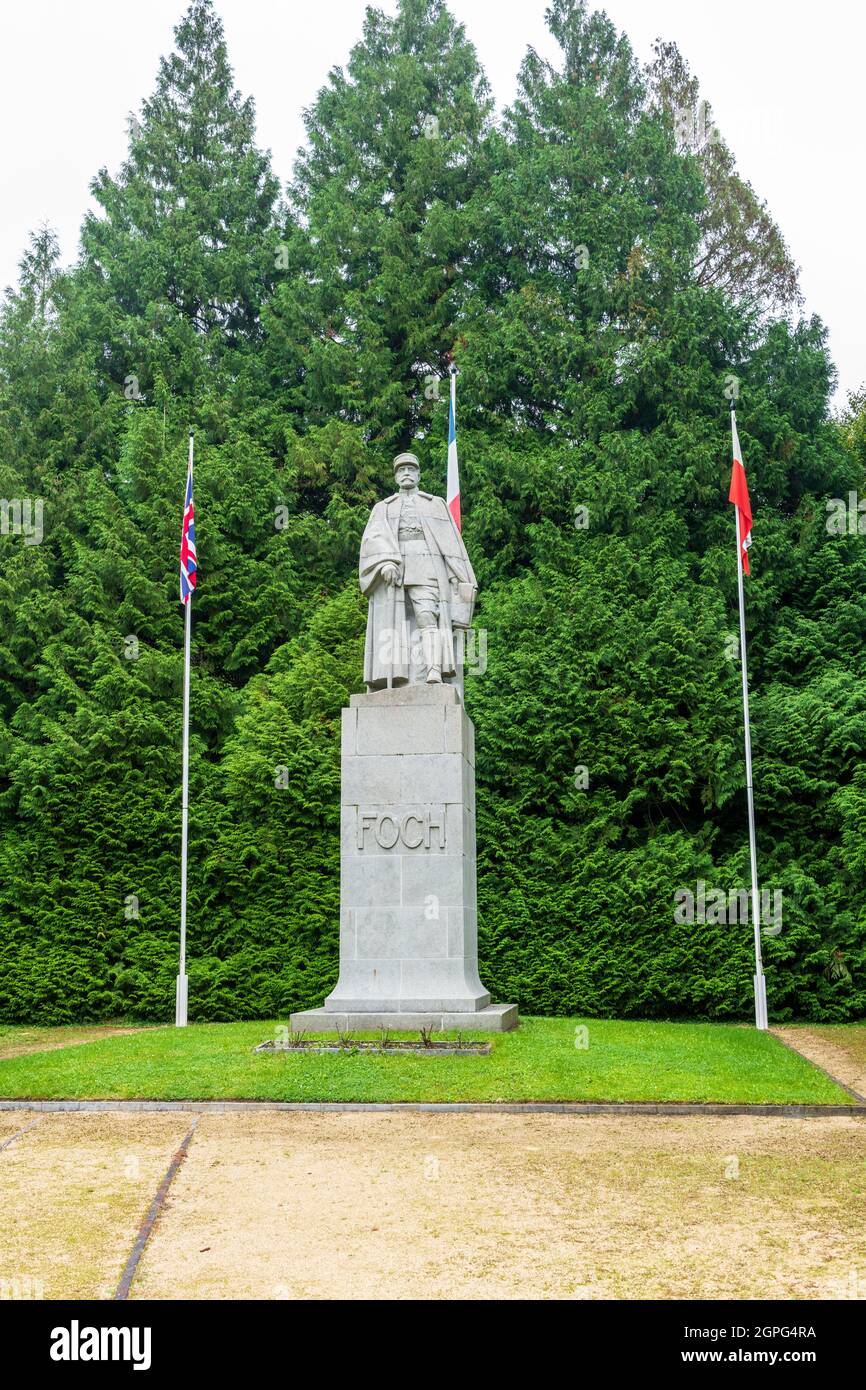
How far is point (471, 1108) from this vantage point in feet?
33.6

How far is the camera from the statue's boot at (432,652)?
591 inches

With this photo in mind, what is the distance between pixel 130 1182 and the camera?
7.80m

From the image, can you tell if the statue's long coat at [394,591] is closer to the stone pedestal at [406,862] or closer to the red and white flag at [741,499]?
the stone pedestal at [406,862]

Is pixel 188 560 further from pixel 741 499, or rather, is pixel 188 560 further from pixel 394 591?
pixel 741 499

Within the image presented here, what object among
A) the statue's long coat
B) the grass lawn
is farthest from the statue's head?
the grass lawn

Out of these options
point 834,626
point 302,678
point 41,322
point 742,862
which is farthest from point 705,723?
point 41,322

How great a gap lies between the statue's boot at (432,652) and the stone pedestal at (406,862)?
0.29m

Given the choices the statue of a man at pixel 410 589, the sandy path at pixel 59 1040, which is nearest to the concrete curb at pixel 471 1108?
the sandy path at pixel 59 1040

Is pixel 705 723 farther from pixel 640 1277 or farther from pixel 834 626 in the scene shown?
pixel 640 1277

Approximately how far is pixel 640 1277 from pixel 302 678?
16204 mm

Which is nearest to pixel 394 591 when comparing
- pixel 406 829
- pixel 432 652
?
pixel 432 652

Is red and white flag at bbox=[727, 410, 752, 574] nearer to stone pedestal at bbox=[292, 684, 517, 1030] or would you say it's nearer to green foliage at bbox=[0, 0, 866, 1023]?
green foliage at bbox=[0, 0, 866, 1023]

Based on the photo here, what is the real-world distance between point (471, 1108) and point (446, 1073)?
920mm

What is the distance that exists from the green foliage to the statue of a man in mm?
4663
